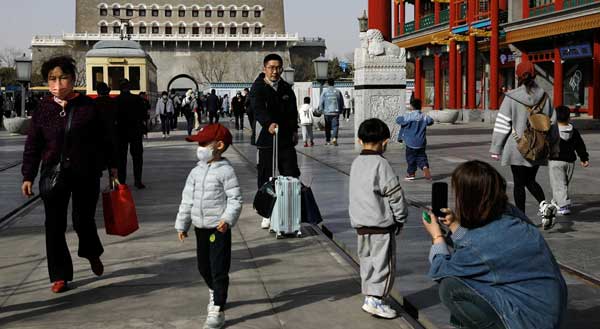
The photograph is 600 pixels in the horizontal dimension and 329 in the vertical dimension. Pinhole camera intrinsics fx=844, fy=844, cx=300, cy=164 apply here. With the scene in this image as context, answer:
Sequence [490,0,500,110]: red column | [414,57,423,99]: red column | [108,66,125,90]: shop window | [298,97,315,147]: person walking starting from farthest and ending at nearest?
[414,57,423,99]: red column < [490,0,500,110]: red column < [108,66,125,90]: shop window < [298,97,315,147]: person walking

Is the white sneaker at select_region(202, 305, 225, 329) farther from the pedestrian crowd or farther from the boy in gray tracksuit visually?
the boy in gray tracksuit

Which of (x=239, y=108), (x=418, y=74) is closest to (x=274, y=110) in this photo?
(x=239, y=108)

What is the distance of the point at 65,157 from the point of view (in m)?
6.16

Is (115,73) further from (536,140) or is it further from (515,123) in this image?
(536,140)

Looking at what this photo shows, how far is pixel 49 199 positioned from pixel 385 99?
45.0ft

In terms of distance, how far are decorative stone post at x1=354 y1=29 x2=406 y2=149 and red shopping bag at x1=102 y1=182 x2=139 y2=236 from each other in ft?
42.2

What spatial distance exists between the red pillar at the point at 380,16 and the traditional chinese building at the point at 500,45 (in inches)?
0.9

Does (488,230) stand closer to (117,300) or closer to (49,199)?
(117,300)

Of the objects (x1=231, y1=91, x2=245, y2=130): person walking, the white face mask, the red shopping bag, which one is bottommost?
the red shopping bag

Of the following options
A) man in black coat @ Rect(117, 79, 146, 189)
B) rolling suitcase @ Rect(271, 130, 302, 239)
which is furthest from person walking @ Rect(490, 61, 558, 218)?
man in black coat @ Rect(117, 79, 146, 189)

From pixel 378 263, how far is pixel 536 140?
121 inches

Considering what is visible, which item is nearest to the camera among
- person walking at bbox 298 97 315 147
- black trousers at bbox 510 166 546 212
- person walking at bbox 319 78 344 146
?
black trousers at bbox 510 166 546 212

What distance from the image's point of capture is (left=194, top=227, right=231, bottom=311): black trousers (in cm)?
524

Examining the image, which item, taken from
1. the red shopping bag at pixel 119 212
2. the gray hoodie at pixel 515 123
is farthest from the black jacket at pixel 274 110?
the red shopping bag at pixel 119 212
